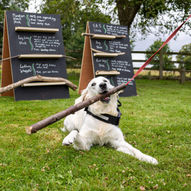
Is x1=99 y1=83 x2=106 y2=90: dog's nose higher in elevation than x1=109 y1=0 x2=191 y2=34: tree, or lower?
lower

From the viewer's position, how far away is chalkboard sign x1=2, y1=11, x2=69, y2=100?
22.8 ft

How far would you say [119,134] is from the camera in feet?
10.8

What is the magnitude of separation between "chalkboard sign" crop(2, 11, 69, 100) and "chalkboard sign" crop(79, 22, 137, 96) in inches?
35.7

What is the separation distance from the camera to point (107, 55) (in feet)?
26.4

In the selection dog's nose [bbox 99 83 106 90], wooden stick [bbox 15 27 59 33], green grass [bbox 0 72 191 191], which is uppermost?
wooden stick [bbox 15 27 59 33]

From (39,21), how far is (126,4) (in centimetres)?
661

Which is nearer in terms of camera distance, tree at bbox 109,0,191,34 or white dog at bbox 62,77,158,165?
white dog at bbox 62,77,158,165

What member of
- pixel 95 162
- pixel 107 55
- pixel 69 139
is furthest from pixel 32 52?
pixel 95 162

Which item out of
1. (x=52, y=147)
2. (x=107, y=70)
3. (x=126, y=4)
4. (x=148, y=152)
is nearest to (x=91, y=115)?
(x=52, y=147)

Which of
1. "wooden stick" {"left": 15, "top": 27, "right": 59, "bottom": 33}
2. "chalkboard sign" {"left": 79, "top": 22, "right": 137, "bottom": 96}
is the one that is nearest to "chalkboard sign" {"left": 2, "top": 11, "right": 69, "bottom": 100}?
"wooden stick" {"left": 15, "top": 27, "right": 59, "bottom": 33}

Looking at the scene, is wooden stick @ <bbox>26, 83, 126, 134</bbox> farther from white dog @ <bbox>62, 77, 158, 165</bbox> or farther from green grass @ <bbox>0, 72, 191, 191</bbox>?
green grass @ <bbox>0, 72, 191, 191</bbox>

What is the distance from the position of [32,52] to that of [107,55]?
240 centimetres

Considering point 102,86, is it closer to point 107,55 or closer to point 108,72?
point 108,72

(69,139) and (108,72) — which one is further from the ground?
(108,72)
